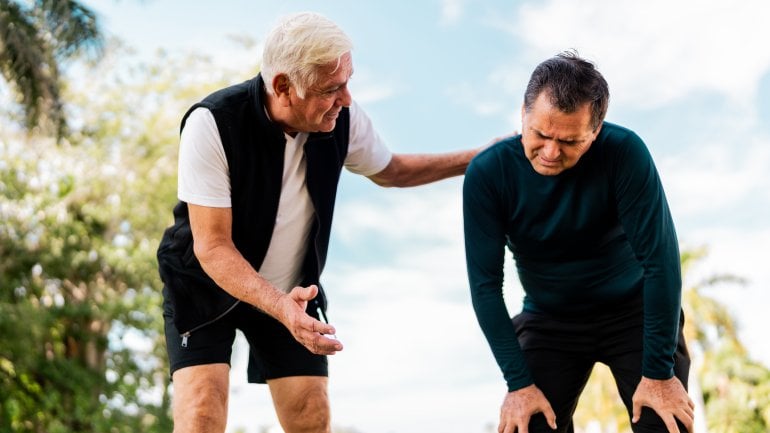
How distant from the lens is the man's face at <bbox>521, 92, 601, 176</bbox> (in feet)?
9.52

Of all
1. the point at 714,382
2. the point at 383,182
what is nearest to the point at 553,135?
the point at 383,182

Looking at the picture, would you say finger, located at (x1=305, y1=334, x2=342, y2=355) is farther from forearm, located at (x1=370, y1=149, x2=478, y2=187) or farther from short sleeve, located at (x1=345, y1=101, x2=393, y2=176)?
forearm, located at (x1=370, y1=149, x2=478, y2=187)

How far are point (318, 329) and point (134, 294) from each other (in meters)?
17.1

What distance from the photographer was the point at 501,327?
3191mm

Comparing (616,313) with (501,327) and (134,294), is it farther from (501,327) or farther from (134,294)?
(134,294)

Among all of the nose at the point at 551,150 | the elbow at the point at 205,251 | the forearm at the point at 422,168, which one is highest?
the forearm at the point at 422,168

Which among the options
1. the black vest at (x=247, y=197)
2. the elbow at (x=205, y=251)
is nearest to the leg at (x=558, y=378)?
the black vest at (x=247, y=197)

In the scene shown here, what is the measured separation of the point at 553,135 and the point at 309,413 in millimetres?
1443

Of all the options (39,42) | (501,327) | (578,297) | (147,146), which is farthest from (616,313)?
(147,146)

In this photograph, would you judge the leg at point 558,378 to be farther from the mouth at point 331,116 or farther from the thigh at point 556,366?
the mouth at point 331,116

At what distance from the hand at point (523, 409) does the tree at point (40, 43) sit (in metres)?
10.8

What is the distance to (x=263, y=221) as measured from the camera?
342 centimetres

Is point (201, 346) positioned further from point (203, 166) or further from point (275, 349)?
point (203, 166)

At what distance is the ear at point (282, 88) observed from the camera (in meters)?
3.18
